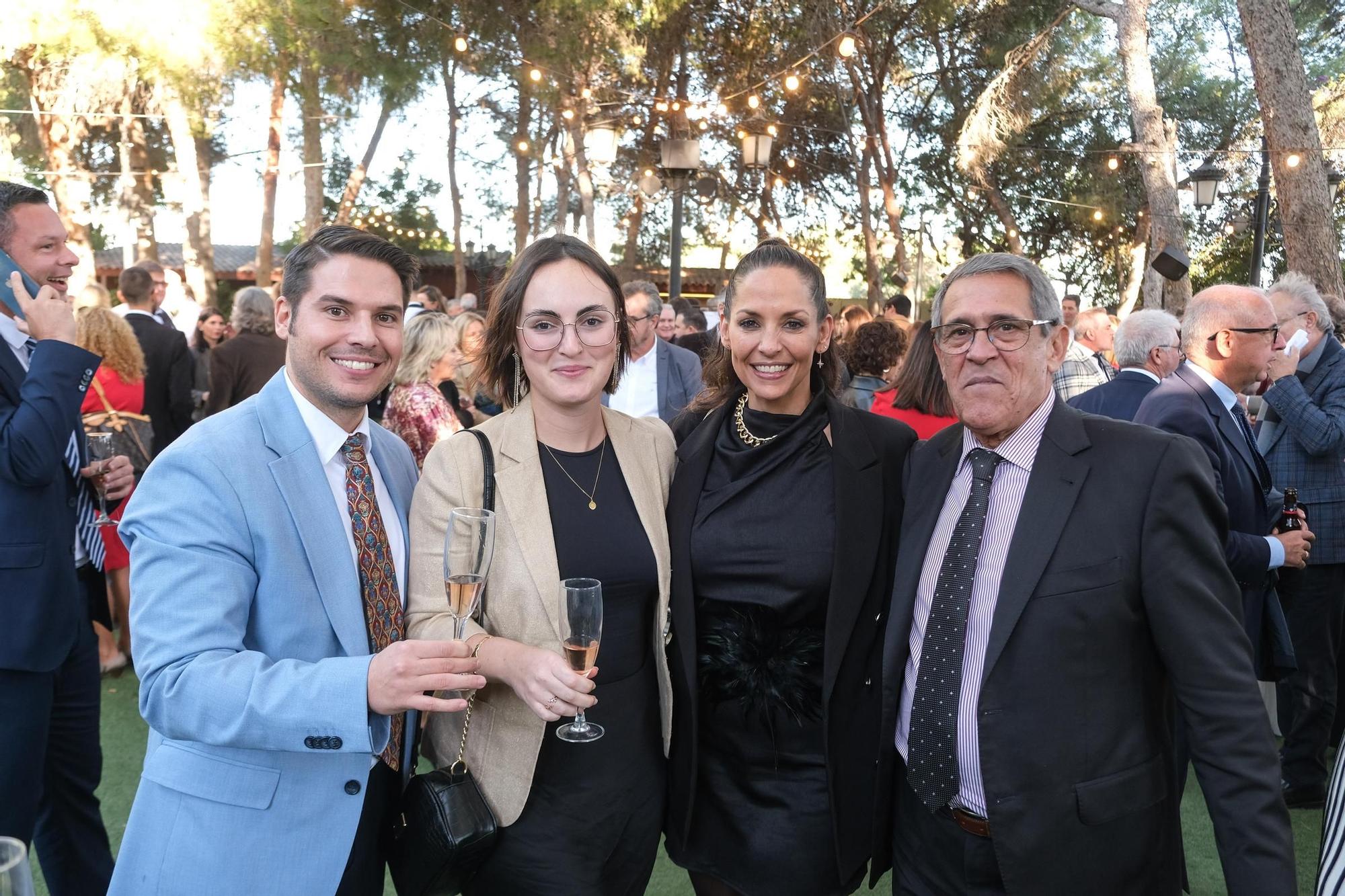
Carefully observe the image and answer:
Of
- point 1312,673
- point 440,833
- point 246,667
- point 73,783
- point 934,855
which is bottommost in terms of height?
point 1312,673

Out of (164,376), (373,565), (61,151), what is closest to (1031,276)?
(373,565)

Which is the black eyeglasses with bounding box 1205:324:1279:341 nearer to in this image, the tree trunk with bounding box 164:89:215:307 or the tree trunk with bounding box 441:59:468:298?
the tree trunk with bounding box 164:89:215:307

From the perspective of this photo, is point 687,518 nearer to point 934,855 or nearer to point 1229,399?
point 934,855

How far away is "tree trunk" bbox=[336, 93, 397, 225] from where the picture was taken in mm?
16844

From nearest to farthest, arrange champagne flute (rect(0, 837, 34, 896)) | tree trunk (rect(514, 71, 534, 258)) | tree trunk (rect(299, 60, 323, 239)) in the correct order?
champagne flute (rect(0, 837, 34, 896)) → tree trunk (rect(299, 60, 323, 239)) → tree trunk (rect(514, 71, 534, 258))

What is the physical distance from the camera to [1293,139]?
871cm

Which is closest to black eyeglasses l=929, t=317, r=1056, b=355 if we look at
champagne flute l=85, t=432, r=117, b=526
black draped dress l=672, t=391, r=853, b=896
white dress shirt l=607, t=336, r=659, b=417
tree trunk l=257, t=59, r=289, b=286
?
black draped dress l=672, t=391, r=853, b=896

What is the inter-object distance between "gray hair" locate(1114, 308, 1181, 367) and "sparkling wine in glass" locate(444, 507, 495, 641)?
4.52m

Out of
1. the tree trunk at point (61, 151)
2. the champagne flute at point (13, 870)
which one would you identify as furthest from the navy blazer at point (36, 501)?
the tree trunk at point (61, 151)

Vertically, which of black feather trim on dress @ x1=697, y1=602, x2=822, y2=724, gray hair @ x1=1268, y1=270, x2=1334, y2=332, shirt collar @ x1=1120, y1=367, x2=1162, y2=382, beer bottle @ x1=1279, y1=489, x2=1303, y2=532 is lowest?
black feather trim on dress @ x1=697, y1=602, x2=822, y2=724

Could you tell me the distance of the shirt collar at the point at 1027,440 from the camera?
7.02 ft

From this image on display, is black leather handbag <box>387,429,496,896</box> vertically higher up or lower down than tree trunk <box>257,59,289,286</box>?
lower down

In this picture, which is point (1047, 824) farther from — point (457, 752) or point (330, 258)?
point (330, 258)

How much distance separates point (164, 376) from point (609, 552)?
19.5ft
